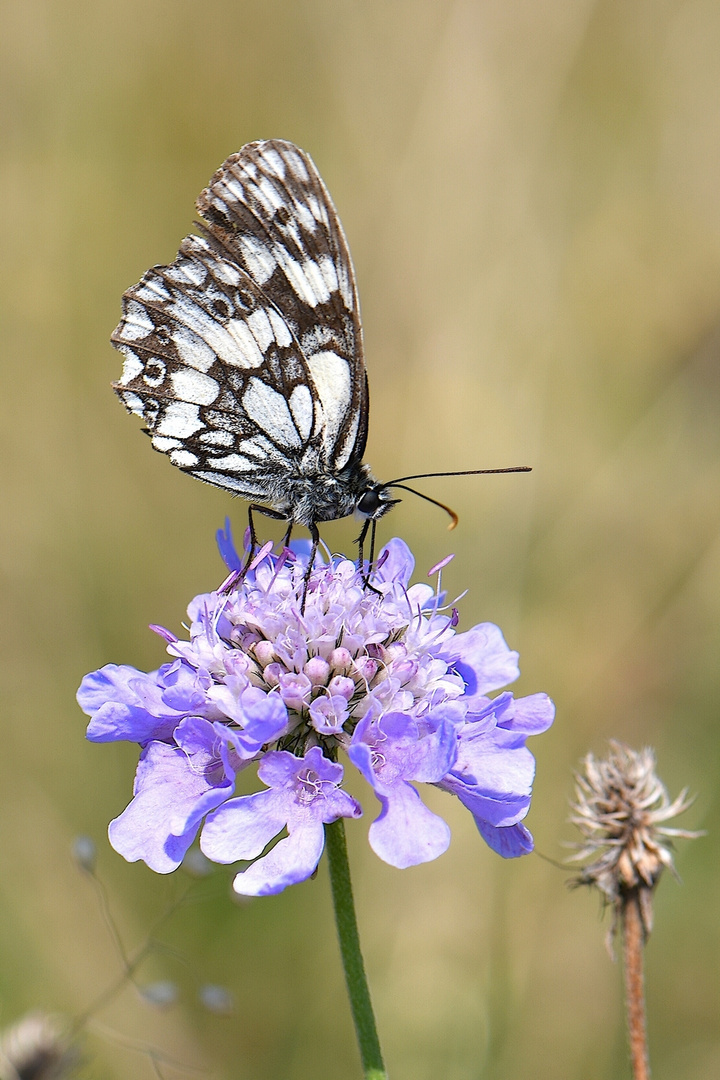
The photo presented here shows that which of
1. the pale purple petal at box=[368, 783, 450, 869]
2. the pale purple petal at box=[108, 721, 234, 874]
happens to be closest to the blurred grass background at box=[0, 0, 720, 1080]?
the pale purple petal at box=[108, 721, 234, 874]

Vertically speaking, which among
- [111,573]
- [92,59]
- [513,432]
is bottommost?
[111,573]

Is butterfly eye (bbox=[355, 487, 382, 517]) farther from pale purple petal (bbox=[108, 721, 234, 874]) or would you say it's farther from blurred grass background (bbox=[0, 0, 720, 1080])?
blurred grass background (bbox=[0, 0, 720, 1080])

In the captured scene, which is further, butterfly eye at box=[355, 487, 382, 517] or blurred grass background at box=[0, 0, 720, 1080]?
blurred grass background at box=[0, 0, 720, 1080]

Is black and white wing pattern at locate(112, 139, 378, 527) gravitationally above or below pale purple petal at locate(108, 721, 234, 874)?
above

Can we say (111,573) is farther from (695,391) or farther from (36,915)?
(695,391)

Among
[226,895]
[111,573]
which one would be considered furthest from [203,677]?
[111,573]

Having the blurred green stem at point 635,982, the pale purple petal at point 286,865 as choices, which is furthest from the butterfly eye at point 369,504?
the blurred green stem at point 635,982
